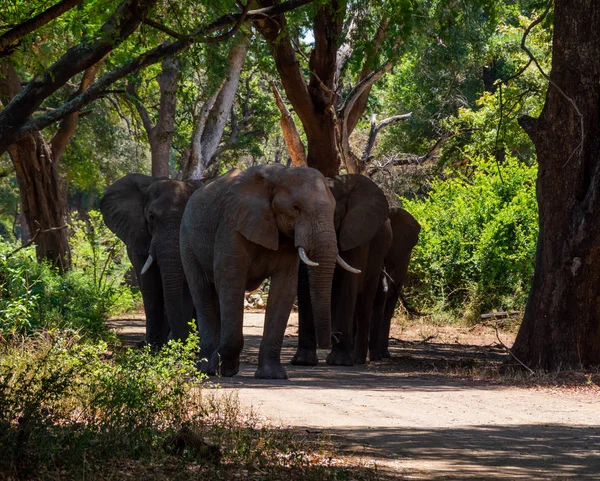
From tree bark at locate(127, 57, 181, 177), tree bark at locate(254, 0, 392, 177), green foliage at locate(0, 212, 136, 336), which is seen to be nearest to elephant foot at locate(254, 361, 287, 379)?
green foliage at locate(0, 212, 136, 336)

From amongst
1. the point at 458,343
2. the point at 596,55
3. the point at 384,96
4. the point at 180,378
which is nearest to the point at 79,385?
the point at 180,378

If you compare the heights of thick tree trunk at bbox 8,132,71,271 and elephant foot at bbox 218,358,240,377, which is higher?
thick tree trunk at bbox 8,132,71,271

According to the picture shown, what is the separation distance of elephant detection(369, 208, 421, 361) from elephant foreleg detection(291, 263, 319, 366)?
2.51 metres

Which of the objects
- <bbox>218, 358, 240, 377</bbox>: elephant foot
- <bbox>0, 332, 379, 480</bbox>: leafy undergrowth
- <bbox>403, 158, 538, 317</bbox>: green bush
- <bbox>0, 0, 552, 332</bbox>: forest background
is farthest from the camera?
<bbox>403, 158, 538, 317</bbox>: green bush

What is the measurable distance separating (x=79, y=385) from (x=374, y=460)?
2616mm

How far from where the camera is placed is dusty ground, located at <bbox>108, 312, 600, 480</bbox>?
752cm

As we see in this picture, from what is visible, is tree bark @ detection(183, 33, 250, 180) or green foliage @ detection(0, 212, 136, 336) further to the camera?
tree bark @ detection(183, 33, 250, 180)

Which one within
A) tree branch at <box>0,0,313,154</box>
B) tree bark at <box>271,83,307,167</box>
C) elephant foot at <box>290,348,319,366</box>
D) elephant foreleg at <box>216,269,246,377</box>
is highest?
tree bark at <box>271,83,307,167</box>

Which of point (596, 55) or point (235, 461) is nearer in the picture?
point (235, 461)

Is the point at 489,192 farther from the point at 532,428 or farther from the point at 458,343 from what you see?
the point at 532,428

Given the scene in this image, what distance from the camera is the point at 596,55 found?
46.2 feet

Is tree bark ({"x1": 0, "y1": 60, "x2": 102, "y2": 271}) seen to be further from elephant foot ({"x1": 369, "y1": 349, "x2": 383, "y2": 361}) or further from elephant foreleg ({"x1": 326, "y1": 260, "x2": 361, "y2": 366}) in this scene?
elephant foreleg ({"x1": 326, "y1": 260, "x2": 361, "y2": 366})

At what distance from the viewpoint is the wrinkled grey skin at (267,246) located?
12.8 m

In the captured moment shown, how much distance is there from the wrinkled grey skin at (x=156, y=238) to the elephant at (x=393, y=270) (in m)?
3.72
